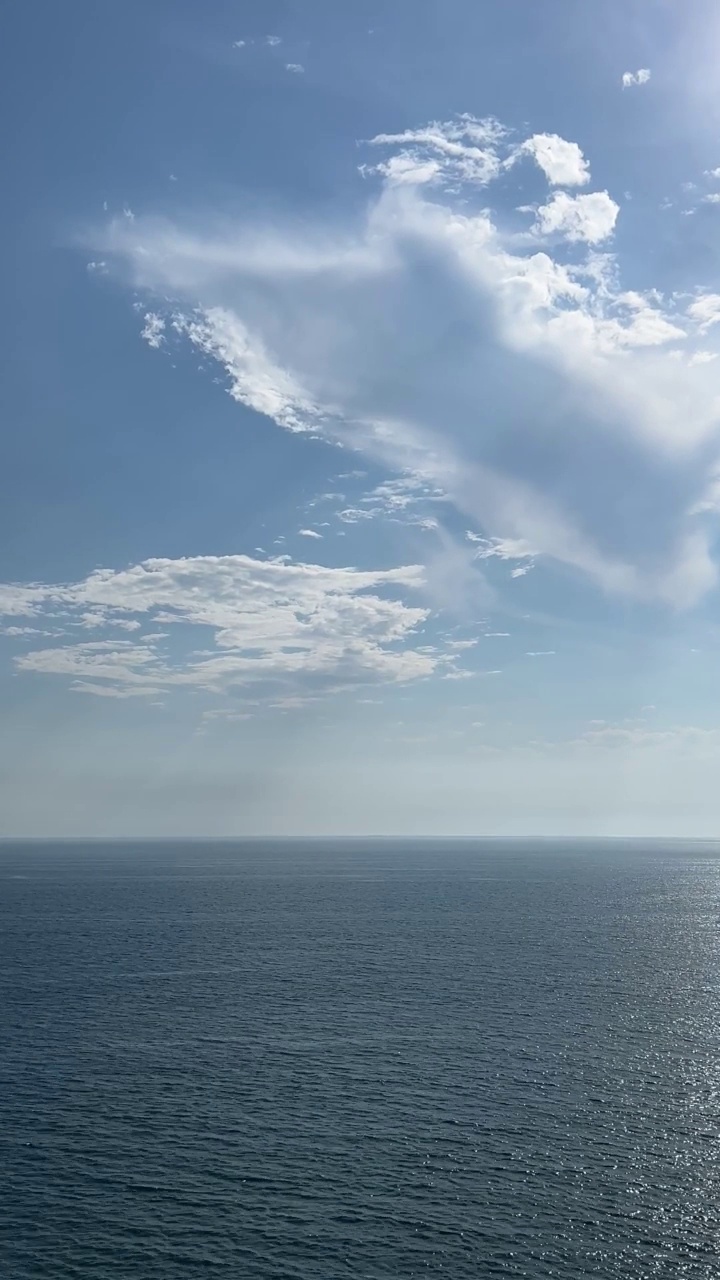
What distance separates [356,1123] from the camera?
73.8 metres

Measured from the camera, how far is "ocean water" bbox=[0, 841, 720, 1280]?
180 feet

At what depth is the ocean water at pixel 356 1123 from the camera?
54812 millimetres

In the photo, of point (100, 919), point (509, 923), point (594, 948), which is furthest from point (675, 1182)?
point (100, 919)

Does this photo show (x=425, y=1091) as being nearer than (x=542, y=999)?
Yes

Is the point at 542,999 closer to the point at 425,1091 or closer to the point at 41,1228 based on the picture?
the point at 425,1091

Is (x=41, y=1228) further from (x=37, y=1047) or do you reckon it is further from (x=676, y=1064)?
(x=676, y=1064)

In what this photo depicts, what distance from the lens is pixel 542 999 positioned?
118 metres

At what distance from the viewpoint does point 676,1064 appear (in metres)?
89.9

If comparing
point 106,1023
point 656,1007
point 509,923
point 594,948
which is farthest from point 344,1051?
point 509,923

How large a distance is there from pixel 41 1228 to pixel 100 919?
149 meters

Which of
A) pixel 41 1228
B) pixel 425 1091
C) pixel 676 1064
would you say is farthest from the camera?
pixel 676 1064

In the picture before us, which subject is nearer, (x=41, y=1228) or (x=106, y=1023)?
(x=41, y=1228)

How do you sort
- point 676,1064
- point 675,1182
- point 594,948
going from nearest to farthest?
point 675,1182 → point 676,1064 → point 594,948

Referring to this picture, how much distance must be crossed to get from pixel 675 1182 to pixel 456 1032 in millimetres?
39249
